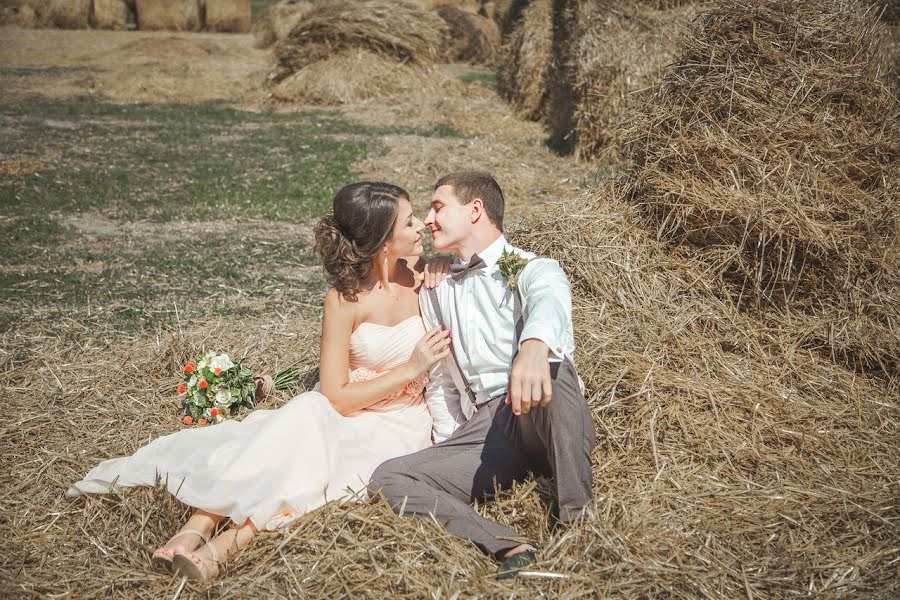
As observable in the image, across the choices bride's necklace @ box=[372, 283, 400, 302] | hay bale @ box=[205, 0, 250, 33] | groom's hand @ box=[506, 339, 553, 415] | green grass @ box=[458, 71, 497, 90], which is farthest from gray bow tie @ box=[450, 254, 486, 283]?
hay bale @ box=[205, 0, 250, 33]

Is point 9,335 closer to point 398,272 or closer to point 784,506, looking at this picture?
point 398,272

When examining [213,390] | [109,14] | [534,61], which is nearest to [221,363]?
[213,390]

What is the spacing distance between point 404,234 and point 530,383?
125 centimetres

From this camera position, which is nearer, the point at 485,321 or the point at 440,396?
the point at 485,321

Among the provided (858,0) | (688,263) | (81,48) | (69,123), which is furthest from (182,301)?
(81,48)

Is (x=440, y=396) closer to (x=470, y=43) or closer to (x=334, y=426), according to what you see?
(x=334, y=426)

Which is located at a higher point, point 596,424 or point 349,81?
point 349,81

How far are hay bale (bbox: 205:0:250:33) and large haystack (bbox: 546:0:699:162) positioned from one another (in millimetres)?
18751

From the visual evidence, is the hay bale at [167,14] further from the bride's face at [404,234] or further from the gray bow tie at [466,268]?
the gray bow tie at [466,268]

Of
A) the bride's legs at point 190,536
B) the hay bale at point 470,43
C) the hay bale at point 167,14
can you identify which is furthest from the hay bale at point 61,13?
the bride's legs at point 190,536

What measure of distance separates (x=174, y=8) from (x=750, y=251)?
2584cm

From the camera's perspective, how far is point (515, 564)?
2.77 m

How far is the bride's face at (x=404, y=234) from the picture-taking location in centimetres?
359

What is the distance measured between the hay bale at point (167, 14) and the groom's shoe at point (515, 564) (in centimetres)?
2683
